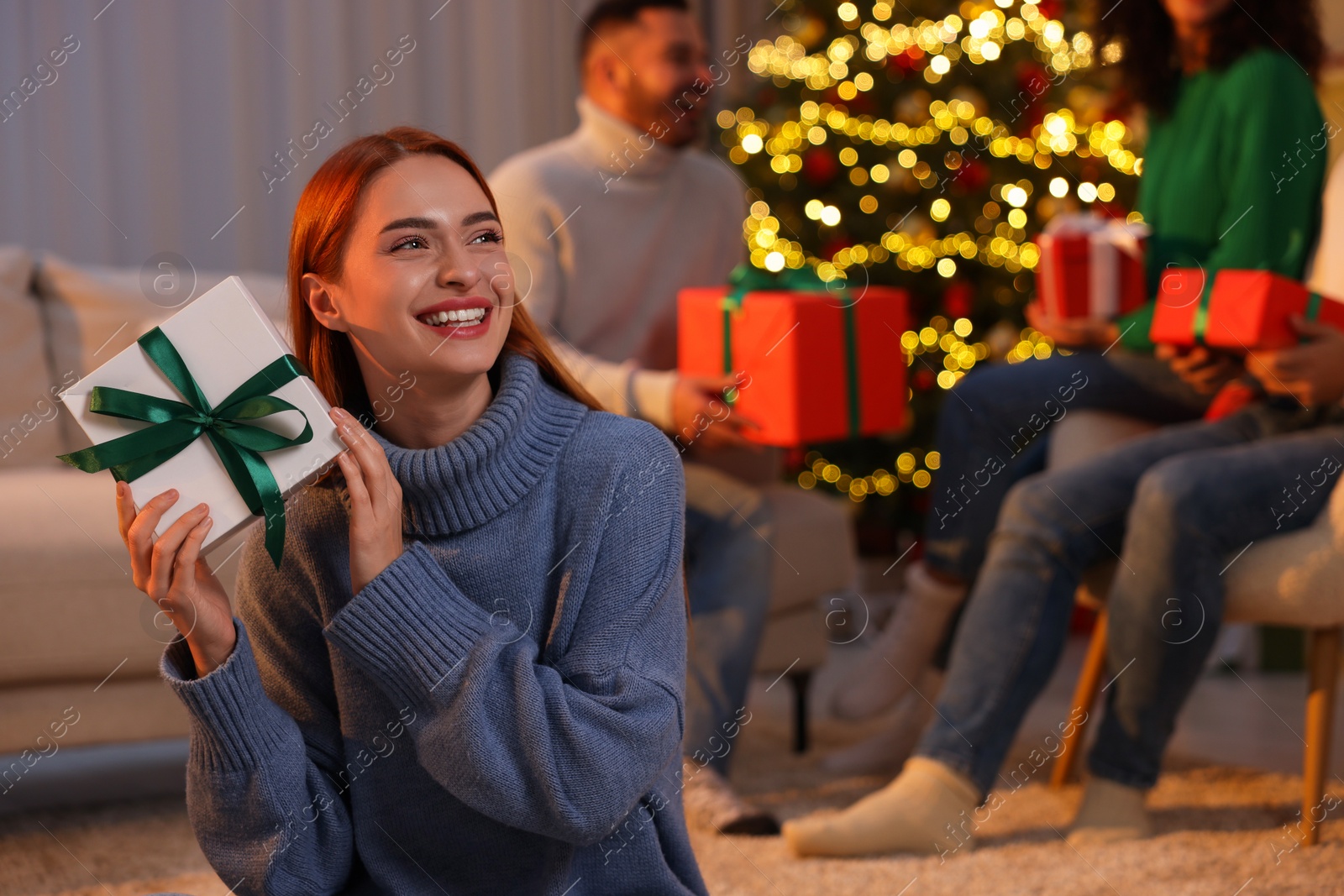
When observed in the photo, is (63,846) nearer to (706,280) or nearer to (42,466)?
(42,466)

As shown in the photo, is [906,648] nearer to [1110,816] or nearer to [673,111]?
[1110,816]

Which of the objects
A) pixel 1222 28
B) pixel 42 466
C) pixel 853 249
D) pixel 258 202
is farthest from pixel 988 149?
pixel 42 466

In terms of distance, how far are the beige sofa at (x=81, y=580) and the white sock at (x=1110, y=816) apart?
2.06 feet

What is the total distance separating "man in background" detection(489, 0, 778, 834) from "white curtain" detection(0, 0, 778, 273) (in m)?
1.33

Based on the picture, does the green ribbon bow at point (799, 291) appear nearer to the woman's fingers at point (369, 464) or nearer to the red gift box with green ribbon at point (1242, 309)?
the red gift box with green ribbon at point (1242, 309)

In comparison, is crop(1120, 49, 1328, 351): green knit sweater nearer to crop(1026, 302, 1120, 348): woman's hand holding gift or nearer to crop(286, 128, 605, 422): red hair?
crop(1026, 302, 1120, 348): woman's hand holding gift

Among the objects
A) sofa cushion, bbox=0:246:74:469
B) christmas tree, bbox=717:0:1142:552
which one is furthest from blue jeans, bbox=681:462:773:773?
christmas tree, bbox=717:0:1142:552

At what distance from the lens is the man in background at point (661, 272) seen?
6.37 ft

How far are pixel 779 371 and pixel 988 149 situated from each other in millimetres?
1628

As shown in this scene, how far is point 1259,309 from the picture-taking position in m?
1.69

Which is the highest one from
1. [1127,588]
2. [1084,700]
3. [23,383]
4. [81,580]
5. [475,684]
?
[475,684]

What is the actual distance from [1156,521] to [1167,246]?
1.74 ft

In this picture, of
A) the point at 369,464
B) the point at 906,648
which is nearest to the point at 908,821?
the point at 906,648

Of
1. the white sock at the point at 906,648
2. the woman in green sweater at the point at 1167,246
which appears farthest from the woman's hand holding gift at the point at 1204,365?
the white sock at the point at 906,648
